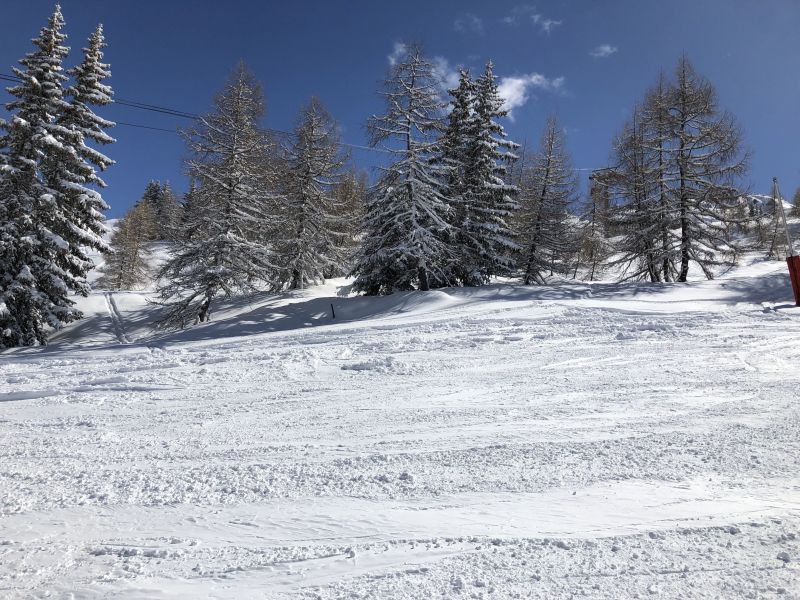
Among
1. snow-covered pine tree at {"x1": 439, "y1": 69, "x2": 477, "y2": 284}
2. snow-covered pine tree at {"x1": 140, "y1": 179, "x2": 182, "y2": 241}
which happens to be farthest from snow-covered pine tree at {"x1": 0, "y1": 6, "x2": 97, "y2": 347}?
snow-covered pine tree at {"x1": 140, "y1": 179, "x2": 182, "y2": 241}

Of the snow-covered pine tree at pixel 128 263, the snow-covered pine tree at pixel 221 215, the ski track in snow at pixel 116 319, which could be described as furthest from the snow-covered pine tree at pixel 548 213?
the snow-covered pine tree at pixel 128 263

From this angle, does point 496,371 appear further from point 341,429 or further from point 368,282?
point 368,282

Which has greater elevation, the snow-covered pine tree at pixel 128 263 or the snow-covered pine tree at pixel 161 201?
the snow-covered pine tree at pixel 161 201

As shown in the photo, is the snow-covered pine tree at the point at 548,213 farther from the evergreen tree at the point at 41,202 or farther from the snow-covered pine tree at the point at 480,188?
the evergreen tree at the point at 41,202

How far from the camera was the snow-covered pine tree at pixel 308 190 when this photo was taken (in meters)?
24.0

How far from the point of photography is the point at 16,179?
637 inches

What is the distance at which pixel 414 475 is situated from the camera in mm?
3445

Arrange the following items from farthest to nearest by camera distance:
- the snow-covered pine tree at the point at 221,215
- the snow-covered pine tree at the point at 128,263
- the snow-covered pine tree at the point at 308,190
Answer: the snow-covered pine tree at the point at 128,263, the snow-covered pine tree at the point at 308,190, the snow-covered pine tree at the point at 221,215

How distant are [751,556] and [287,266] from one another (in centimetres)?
2279

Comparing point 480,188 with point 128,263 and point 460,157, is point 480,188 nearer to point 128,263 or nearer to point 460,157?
point 460,157

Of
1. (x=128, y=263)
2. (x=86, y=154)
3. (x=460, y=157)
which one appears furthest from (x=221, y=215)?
(x=128, y=263)

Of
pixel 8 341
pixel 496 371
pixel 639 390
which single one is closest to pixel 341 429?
pixel 496 371

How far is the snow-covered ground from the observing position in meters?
2.29

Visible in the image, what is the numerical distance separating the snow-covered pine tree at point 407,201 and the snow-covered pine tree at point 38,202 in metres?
11.4
